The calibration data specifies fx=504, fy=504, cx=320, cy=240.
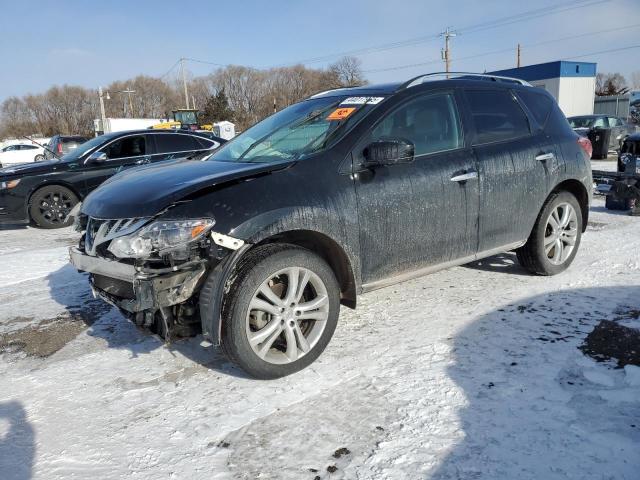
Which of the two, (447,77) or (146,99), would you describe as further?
(146,99)

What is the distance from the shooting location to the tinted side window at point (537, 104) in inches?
181

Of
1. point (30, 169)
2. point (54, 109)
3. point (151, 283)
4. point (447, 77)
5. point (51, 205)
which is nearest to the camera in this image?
point (151, 283)

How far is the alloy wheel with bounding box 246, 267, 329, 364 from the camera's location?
2979mm

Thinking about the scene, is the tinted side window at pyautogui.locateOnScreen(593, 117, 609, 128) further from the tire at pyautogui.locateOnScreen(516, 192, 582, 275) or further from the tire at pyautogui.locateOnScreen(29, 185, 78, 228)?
the tire at pyautogui.locateOnScreen(29, 185, 78, 228)

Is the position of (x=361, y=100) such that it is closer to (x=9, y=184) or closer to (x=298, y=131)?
(x=298, y=131)

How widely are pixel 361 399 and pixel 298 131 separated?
6.61 feet

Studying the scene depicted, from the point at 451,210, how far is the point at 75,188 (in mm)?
7201

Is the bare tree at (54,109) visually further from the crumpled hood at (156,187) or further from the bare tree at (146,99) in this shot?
the crumpled hood at (156,187)

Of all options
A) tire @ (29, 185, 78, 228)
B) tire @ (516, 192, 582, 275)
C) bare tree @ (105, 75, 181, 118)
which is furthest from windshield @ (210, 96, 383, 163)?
bare tree @ (105, 75, 181, 118)

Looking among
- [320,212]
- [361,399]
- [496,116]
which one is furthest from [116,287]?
[496,116]

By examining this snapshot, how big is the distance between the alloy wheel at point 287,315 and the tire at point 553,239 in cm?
239

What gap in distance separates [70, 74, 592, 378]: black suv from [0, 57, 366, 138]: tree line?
251 feet

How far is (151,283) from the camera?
268 cm

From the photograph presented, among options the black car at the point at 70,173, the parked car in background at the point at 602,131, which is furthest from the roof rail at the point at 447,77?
the parked car in background at the point at 602,131
